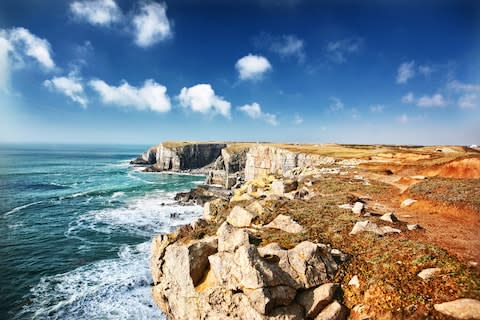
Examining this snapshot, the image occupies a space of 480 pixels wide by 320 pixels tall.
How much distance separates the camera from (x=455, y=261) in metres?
10.5

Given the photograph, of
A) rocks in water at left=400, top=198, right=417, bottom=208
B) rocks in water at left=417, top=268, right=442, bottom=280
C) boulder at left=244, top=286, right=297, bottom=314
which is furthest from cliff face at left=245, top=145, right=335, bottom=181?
boulder at left=244, top=286, right=297, bottom=314

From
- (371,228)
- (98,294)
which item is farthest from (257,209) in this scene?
(98,294)

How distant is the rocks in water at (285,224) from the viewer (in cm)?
1523

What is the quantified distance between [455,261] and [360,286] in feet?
12.4

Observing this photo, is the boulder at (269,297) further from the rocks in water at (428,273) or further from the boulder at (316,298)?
the rocks in water at (428,273)

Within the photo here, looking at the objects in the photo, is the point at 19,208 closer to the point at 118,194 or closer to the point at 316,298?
the point at 118,194

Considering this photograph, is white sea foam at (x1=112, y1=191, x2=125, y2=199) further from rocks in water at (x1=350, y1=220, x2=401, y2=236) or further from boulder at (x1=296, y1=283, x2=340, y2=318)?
boulder at (x1=296, y1=283, x2=340, y2=318)

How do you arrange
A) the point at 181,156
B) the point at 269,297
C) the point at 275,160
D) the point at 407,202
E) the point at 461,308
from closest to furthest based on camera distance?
the point at 461,308, the point at 269,297, the point at 407,202, the point at 275,160, the point at 181,156

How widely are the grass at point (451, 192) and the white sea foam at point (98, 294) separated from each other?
22.0 metres

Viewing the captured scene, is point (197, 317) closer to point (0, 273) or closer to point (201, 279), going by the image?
point (201, 279)

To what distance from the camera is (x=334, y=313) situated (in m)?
9.68

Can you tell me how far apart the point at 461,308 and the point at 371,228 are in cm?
632

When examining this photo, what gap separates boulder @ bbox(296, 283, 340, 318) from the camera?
10037 millimetres

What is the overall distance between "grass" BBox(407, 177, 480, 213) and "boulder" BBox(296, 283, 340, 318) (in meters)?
12.8
